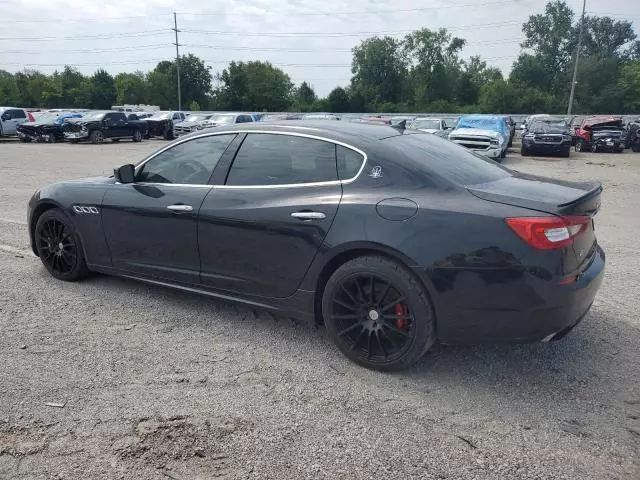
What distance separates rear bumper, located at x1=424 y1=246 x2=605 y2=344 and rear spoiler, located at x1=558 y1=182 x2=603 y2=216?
1.30 ft

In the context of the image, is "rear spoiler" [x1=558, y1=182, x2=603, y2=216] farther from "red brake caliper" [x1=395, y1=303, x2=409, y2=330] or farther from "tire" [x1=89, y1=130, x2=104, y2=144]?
"tire" [x1=89, y1=130, x2=104, y2=144]

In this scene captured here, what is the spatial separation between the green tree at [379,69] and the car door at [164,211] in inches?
3077

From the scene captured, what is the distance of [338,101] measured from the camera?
69.8 meters

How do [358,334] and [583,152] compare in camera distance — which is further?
[583,152]

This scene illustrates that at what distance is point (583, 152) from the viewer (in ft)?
90.4

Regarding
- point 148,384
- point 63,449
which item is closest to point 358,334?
point 148,384

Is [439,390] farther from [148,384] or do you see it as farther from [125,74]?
[125,74]

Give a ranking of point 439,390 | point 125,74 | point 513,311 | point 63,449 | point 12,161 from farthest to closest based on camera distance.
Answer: point 125,74 < point 12,161 < point 439,390 < point 513,311 < point 63,449

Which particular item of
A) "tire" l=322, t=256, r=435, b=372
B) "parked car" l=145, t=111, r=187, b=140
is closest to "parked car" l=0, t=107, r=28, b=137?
"parked car" l=145, t=111, r=187, b=140

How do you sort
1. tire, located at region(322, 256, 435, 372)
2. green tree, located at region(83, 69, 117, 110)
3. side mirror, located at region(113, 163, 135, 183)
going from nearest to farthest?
tire, located at region(322, 256, 435, 372) < side mirror, located at region(113, 163, 135, 183) < green tree, located at region(83, 69, 117, 110)

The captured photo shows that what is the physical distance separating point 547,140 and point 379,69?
64.1 metres

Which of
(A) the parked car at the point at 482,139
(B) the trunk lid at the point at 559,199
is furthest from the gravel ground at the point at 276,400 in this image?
(A) the parked car at the point at 482,139

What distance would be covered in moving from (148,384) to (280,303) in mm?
1022

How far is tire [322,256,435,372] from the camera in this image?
126 inches
